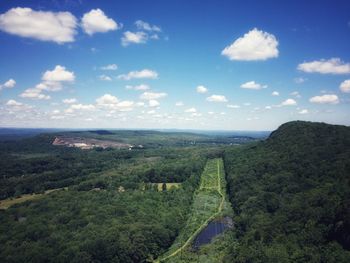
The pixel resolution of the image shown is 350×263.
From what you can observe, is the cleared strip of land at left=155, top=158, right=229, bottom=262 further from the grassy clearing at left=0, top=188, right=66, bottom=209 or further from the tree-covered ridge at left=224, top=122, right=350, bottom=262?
the grassy clearing at left=0, top=188, right=66, bottom=209

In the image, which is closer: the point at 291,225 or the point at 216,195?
the point at 291,225

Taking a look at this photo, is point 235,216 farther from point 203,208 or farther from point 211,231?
point 203,208

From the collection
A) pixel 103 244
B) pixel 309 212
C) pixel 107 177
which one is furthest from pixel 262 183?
pixel 107 177

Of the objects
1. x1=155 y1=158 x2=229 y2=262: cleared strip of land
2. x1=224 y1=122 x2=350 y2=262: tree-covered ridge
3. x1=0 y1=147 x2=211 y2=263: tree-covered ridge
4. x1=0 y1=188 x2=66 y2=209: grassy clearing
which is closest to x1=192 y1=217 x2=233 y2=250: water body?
x1=155 y1=158 x2=229 y2=262: cleared strip of land

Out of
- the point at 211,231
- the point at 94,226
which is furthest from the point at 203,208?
the point at 94,226

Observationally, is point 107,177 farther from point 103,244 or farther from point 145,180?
point 103,244
